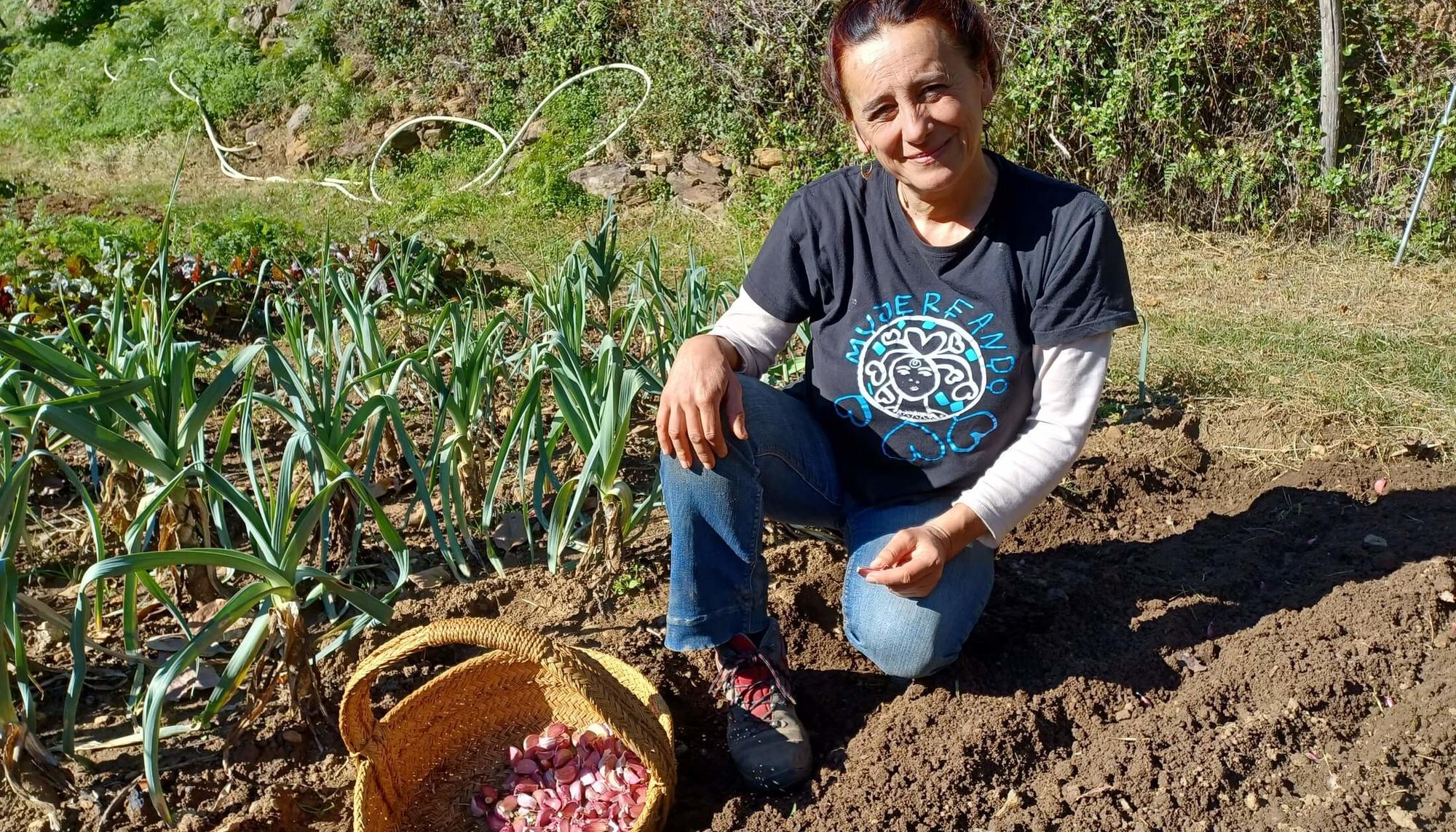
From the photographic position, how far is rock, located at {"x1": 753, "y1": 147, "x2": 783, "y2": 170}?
5.68 metres

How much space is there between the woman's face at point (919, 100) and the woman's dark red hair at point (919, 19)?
0.04 feet

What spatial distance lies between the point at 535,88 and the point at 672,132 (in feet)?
4.21

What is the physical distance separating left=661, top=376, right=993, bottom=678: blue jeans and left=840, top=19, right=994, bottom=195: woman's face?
44 cm

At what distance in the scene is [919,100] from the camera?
1.63 m

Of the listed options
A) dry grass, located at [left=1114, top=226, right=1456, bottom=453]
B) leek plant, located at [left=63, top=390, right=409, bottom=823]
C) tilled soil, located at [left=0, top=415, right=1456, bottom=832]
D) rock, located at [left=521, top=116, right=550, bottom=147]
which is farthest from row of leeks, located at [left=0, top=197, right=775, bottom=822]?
rock, located at [left=521, top=116, right=550, bottom=147]

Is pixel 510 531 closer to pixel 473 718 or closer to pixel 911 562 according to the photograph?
pixel 473 718

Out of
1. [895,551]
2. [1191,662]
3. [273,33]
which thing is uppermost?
[273,33]

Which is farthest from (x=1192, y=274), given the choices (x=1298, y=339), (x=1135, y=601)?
(x=1135, y=601)

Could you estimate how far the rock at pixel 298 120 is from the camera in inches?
283

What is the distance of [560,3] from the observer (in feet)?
22.0

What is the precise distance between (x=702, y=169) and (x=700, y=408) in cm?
438

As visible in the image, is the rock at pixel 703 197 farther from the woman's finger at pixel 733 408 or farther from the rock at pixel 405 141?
the woman's finger at pixel 733 408

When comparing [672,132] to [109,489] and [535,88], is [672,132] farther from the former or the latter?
[109,489]

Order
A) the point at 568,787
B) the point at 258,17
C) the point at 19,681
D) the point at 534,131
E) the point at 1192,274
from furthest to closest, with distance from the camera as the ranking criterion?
the point at 258,17 → the point at 534,131 → the point at 1192,274 → the point at 568,787 → the point at 19,681
